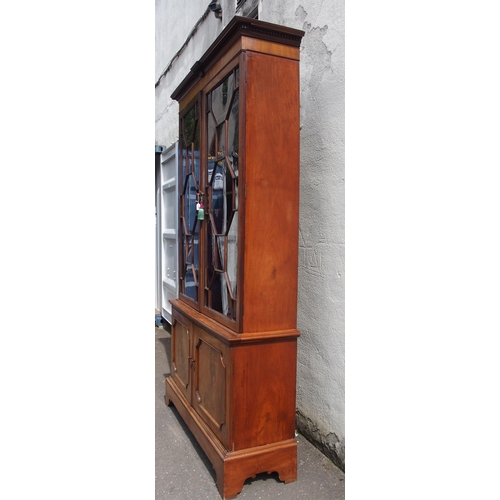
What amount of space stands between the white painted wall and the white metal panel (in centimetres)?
239

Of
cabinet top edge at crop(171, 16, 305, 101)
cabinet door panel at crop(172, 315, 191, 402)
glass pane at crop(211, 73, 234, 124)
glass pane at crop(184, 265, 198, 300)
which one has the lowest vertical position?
cabinet door panel at crop(172, 315, 191, 402)

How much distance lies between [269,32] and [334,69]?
1.56ft

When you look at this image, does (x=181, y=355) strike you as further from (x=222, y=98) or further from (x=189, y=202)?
(x=222, y=98)

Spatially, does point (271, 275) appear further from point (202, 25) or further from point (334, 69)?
point (202, 25)

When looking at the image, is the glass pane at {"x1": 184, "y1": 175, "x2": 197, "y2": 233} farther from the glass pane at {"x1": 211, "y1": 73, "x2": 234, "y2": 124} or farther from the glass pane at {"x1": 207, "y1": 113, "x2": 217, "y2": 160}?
the glass pane at {"x1": 211, "y1": 73, "x2": 234, "y2": 124}

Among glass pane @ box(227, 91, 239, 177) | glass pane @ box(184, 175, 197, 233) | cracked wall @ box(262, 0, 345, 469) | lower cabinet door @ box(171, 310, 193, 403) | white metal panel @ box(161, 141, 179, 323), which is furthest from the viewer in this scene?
white metal panel @ box(161, 141, 179, 323)

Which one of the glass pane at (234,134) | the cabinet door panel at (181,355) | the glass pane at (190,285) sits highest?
the glass pane at (234,134)

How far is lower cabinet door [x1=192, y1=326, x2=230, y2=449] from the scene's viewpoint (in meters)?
2.16

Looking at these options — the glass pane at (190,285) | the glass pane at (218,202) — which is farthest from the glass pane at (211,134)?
the glass pane at (190,285)

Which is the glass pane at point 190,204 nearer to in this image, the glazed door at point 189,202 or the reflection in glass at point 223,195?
the glazed door at point 189,202

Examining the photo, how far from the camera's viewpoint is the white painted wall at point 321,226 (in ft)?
7.63

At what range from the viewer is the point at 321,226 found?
8.14ft

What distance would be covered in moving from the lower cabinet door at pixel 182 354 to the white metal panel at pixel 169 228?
1643mm

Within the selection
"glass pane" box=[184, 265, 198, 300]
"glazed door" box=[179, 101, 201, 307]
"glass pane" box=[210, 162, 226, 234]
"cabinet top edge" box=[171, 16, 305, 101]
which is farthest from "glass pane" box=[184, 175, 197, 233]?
"cabinet top edge" box=[171, 16, 305, 101]
